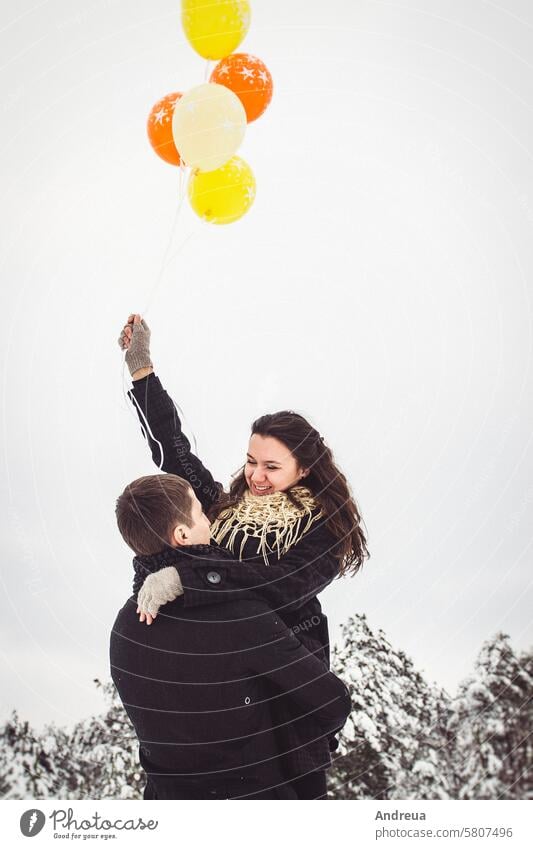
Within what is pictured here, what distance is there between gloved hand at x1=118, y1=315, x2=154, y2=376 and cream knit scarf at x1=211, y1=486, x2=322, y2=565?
1.62ft

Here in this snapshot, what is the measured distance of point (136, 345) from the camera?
96.3 inches

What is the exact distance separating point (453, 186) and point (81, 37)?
1.48 m

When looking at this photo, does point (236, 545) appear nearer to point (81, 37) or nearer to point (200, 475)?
point (200, 475)

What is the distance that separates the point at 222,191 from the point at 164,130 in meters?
0.26

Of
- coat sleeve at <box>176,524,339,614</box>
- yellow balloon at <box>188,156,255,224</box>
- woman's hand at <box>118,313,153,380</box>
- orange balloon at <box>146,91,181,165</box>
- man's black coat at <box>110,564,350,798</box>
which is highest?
orange balloon at <box>146,91,181,165</box>

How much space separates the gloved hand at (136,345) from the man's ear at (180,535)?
0.59m

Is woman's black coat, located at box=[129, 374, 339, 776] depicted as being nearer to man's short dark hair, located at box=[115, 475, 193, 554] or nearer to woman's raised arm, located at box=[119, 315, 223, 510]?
woman's raised arm, located at box=[119, 315, 223, 510]

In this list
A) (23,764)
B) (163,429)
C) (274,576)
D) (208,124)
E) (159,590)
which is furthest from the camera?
(23,764)

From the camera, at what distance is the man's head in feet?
6.64

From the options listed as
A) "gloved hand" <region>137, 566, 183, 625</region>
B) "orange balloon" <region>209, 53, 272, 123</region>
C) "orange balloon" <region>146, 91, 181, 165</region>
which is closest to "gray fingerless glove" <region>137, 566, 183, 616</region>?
"gloved hand" <region>137, 566, 183, 625</region>

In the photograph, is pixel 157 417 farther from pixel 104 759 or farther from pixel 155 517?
pixel 104 759

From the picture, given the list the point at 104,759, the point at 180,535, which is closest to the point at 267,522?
the point at 180,535

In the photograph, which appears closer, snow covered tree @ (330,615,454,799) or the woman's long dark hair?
the woman's long dark hair
